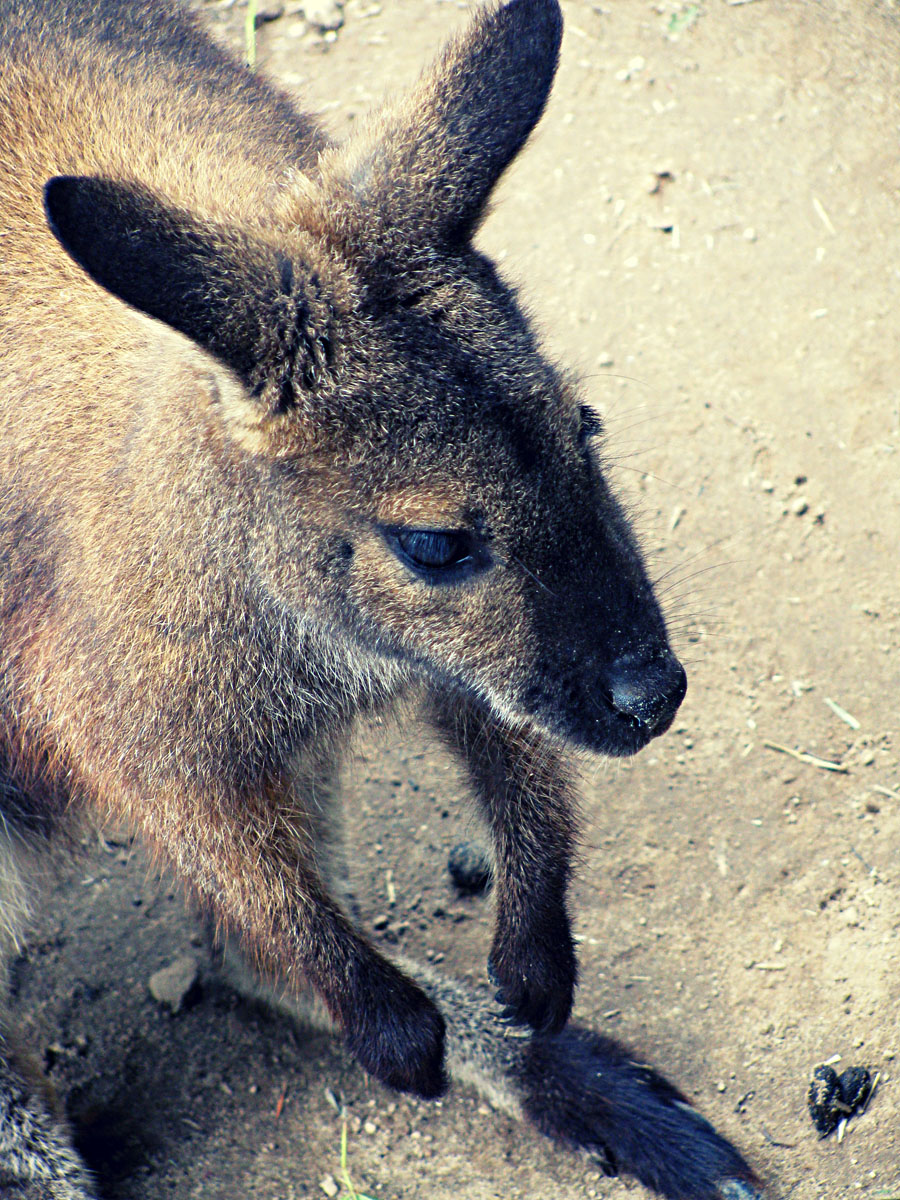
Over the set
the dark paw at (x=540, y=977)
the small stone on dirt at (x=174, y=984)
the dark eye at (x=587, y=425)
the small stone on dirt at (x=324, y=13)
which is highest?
the small stone on dirt at (x=324, y=13)

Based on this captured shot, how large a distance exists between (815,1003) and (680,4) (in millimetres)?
4372

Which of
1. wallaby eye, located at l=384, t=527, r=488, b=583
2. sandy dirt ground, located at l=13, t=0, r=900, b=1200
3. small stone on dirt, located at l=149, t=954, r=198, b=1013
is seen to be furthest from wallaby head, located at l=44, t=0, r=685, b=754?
small stone on dirt, located at l=149, t=954, r=198, b=1013

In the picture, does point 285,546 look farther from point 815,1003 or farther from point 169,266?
point 815,1003

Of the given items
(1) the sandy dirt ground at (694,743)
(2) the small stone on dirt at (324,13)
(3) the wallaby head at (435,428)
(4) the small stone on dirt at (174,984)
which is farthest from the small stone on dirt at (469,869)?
(2) the small stone on dirt at (324,13)

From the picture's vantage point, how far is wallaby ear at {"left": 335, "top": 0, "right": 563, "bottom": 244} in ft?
7.36

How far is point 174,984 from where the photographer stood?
11.1 ft

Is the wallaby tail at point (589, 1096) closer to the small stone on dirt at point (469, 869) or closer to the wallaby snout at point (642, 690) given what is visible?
the small stone on dirt at point (469, 869)

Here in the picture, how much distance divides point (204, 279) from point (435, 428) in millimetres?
500

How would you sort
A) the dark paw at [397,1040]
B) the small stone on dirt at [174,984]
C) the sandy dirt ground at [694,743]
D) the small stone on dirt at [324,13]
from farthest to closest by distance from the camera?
the small stone on dirt at [324,13], the small stone on dirt at [174,984], the sandy dirt ground at [694,743], the dark paw at [397,1040]

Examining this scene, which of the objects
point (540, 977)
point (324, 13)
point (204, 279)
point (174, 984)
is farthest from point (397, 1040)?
point (324, 13)

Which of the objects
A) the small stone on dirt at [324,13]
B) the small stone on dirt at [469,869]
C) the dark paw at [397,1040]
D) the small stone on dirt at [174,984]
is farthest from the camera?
the small stone on dirt at [324,13]

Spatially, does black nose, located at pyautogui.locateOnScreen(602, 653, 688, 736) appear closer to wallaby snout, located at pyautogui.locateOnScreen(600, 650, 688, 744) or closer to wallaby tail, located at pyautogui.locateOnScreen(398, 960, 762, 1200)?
wallaby snout, located at pyautogui.locateOnScreen(600, 650, 688, 744)

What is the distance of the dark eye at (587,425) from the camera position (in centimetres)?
229

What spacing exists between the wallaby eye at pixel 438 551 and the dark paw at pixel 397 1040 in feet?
4.00
